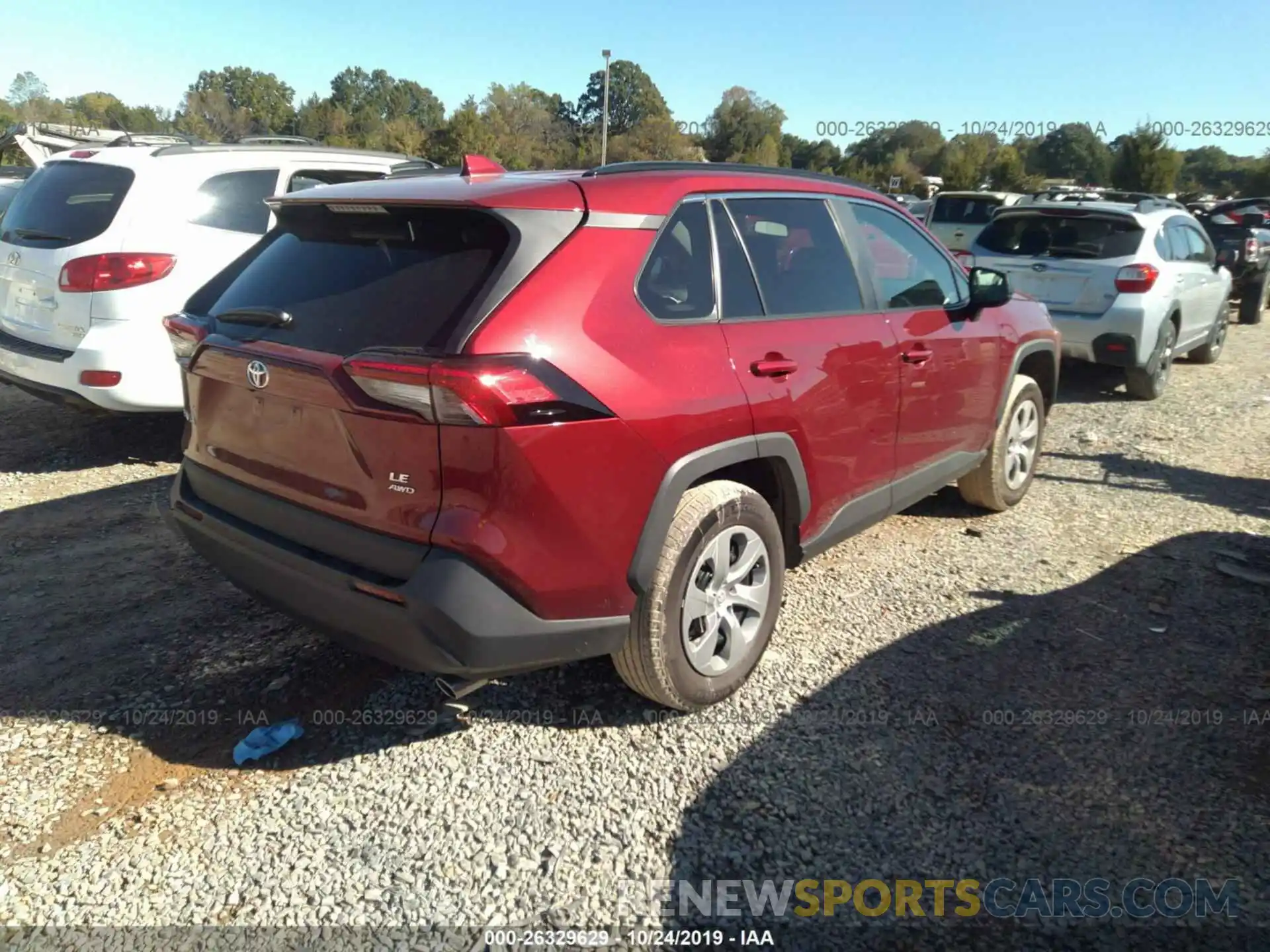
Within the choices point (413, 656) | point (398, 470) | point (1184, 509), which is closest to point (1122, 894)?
point (413, 656)

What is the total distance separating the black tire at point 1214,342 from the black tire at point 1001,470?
19.0ft

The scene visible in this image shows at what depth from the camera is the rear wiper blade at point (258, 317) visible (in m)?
2.67

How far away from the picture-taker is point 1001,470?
4.97m

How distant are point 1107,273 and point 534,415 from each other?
22.9ft

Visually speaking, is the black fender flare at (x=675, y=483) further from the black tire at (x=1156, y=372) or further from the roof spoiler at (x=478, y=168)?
the black tire at (x=1156, y=372)

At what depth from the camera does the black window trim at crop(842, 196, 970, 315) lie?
12.3 feet

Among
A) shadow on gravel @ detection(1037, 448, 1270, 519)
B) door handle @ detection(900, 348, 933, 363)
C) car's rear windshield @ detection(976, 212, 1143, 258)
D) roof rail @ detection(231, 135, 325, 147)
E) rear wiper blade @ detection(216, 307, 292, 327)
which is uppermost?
roof rail @ detection(231, 135, 325, 147)

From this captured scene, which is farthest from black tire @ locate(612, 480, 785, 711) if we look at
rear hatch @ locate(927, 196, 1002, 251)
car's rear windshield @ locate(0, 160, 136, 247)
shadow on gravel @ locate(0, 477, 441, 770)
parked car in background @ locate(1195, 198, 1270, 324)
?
rear hatch @ locate(927, 196, 1002, 251)

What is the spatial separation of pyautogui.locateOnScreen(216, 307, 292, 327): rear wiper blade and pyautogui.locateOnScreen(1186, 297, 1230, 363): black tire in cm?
988

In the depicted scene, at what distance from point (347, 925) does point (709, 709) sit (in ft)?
4.57

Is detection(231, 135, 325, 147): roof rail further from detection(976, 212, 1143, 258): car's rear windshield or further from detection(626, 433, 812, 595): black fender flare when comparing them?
detection(976, 212, 1143, 258): car's rear windshield

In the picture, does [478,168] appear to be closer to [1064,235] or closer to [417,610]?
[417,610]

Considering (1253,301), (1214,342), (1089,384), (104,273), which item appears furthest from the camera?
(1253,301)

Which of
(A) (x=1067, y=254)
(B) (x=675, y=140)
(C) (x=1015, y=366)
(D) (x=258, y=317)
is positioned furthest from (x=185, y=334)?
(B) (x=675, y=140)
